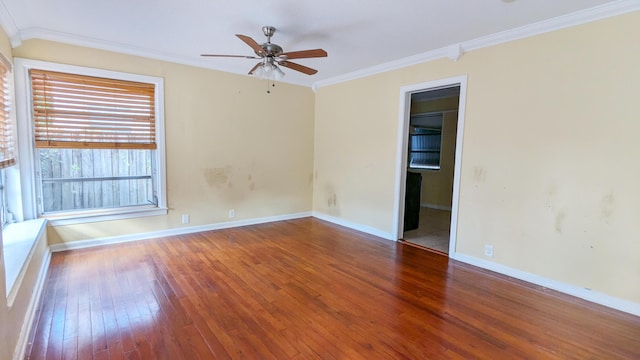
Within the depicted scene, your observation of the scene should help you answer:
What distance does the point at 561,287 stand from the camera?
9.48 feet

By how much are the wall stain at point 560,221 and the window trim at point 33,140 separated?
477cm

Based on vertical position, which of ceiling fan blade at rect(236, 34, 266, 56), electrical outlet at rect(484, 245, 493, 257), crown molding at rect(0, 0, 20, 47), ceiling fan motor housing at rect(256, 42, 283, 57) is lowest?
electrical outlet at rect(484, 245, 493, 257)

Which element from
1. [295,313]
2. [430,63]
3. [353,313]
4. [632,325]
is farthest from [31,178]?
[632,325]

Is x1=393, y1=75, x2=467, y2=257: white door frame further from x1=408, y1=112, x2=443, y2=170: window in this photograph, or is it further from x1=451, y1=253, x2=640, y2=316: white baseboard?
x1=408, y1=112, x2=443, y2=170: window

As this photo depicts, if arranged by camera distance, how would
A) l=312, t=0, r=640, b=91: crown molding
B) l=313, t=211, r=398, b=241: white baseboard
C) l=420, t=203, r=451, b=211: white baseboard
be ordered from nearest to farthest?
1. l=312, t=0, r=640, b=91: crown molding
2. l=313, t=211, r=398, b=241: white baseboard
3. l=420, t=203, r=451, b=211: white baseboard

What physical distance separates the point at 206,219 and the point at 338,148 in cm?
251

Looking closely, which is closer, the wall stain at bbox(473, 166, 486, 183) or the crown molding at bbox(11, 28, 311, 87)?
the crown molding at bbox(11, 28, 311, 87)

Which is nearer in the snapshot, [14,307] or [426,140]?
[14,307]

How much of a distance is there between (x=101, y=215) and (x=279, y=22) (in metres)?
3.29

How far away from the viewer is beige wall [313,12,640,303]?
2551 millimetres

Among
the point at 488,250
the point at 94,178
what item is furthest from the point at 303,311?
the point at 94,178

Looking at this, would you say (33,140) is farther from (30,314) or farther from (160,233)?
(30,314)

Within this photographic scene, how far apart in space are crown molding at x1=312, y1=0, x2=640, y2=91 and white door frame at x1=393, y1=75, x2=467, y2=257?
0.31 metres

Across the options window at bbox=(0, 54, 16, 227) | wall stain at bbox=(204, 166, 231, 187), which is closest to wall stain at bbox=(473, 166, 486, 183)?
wall stain at bbox=(204, 166, 231, 187)
